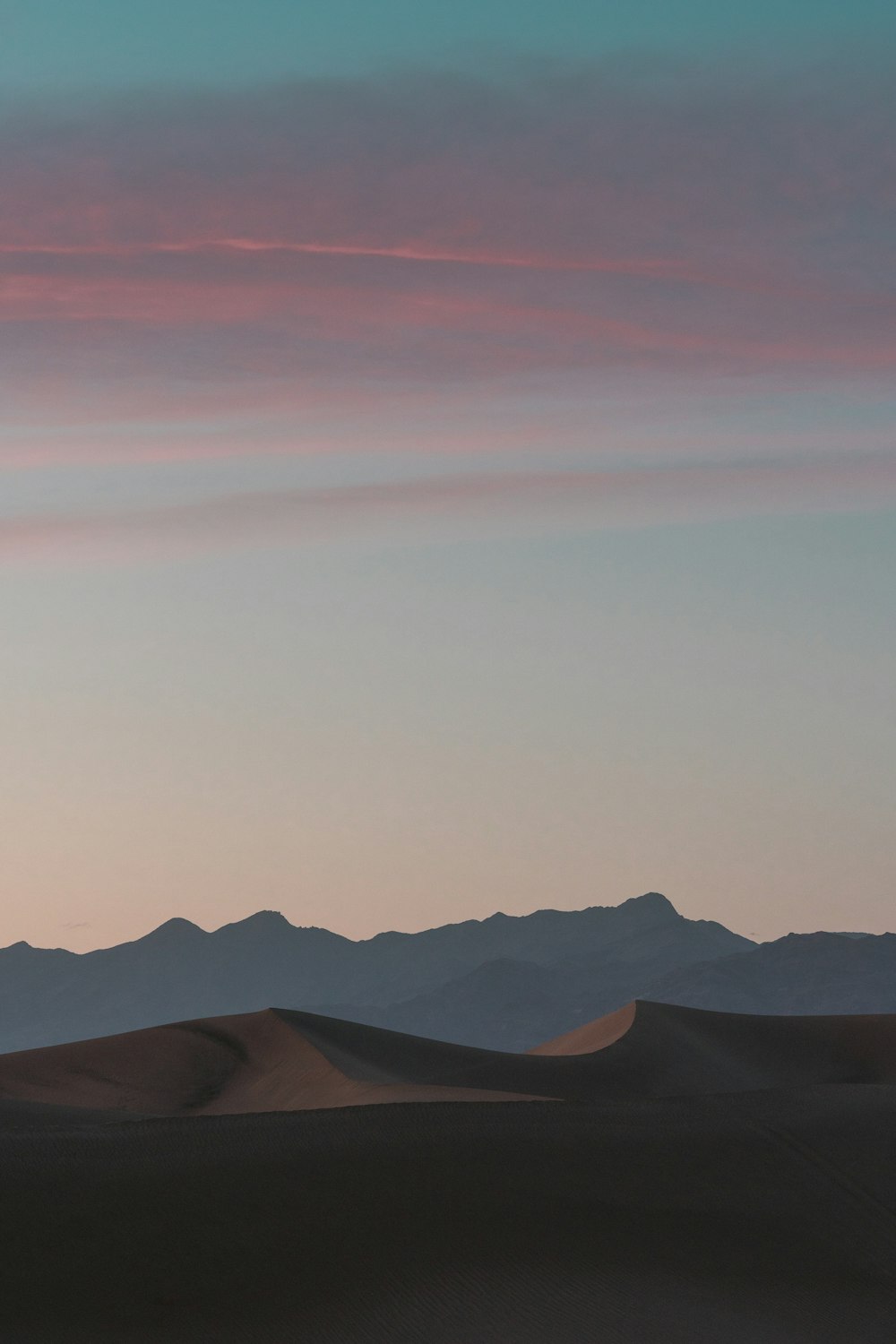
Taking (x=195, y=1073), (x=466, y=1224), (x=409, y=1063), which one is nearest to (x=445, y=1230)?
(x=466, y=1224)

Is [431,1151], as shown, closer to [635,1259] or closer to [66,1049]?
[635,1259]

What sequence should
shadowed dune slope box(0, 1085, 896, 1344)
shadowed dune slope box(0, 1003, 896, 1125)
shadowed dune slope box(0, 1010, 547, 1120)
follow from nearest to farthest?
1. shadowed dune slope box(0, 1085, 896, 1344)
2. shadowed dune slope box(0, 1010, 547, 1120)
3. shadowed dune slope box(0, 1003, 896, 1125)

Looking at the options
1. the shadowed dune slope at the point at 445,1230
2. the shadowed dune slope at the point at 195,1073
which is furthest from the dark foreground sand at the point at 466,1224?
the shadowed dune slope at the point at 195,1073

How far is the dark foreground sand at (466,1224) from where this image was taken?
17.3 metres

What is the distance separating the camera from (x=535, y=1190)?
21.0 metres

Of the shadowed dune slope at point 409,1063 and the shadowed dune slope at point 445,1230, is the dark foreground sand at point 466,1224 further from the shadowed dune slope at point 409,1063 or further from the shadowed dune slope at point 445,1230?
the shadowed dune slope at point 409,1063

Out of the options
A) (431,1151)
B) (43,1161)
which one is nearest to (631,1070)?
(431,1151)

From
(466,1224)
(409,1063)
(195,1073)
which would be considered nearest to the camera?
(466,1224)

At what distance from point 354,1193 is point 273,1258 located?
1969 millimetres

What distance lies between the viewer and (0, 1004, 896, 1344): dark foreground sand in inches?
680

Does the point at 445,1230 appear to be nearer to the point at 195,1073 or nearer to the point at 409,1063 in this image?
the point at 409,1063

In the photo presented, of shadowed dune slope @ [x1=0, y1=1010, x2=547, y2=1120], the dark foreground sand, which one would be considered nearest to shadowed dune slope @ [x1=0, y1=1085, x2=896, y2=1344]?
the dark foreground sand

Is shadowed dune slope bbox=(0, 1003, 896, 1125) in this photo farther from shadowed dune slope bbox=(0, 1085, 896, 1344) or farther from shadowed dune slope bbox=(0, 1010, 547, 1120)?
shadowed dune slope bbox=(0, 1085, 896, 1344)

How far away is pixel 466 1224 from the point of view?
1983 centimetres
